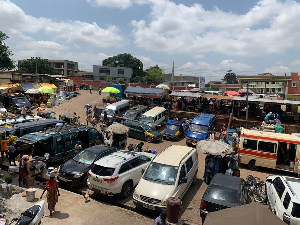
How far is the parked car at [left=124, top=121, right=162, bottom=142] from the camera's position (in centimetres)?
2106

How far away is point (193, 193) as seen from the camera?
1165 centimetres

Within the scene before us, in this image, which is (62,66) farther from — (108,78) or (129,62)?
(108,78)

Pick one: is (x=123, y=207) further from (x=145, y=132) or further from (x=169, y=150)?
(x=145, y=132)

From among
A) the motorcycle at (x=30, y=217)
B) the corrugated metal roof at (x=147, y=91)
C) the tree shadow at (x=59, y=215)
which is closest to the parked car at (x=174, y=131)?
the corrugated metal roof at (x=147, y=91)

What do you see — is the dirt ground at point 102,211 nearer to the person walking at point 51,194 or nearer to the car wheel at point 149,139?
the person walking at point 51,194

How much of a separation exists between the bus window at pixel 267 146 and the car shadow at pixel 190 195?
4.51 m

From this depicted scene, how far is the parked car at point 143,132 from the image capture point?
21.1 meters

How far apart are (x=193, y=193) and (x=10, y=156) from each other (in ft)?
31.9

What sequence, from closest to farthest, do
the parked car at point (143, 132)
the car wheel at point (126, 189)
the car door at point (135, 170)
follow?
the car wheel at point (126, 189)
the car door at point (135, 170)
the parked car at point (143, 132)

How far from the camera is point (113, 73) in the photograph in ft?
287

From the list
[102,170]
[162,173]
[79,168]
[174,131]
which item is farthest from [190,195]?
[174,131]

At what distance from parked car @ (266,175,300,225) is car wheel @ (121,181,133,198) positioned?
582cm

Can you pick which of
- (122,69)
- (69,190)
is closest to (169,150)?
(69,190)

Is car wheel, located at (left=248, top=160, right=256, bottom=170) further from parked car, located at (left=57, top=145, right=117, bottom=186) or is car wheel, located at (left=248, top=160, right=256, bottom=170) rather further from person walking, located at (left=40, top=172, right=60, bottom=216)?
person walking, located at (left=40, top=172, right=60, bottom=216)
